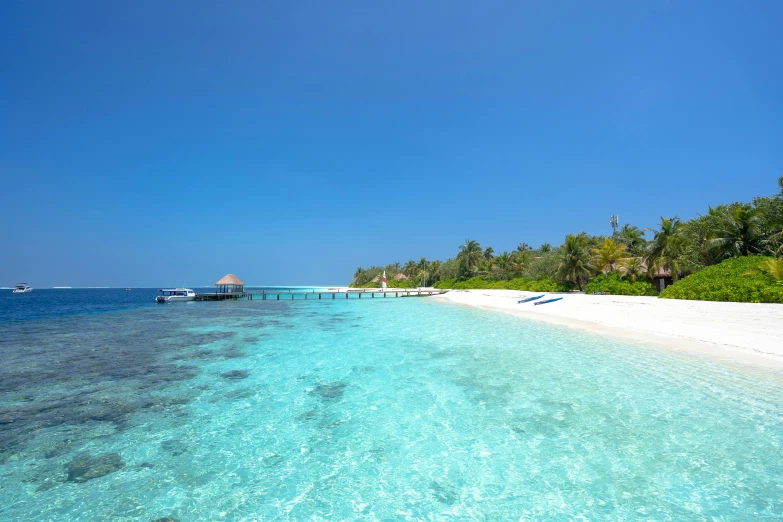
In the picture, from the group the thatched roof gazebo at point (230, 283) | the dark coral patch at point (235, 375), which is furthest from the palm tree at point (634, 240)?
the thatched roof gazebo at point (230, 283)

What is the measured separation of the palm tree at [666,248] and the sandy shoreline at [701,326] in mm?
8453

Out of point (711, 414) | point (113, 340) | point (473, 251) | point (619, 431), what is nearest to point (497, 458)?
point (619, 431)

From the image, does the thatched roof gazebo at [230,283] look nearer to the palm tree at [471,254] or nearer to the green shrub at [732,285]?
the palm tree at [471,254]

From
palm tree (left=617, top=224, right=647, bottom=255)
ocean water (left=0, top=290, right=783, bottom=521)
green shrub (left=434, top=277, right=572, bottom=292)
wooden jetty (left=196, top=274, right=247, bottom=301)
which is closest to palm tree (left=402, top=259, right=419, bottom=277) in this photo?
green shrub (left=434, top=277, right=572, bottom=292)

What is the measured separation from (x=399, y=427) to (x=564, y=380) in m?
4.65

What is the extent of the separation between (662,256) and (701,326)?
1830cm

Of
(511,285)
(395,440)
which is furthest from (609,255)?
(395,440)

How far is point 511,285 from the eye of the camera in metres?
53.4

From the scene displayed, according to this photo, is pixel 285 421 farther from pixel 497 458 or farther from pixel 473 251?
pixel 473 251

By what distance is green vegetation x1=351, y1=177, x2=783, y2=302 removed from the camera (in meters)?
22.2

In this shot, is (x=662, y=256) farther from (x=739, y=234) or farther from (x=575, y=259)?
(x=575, y=259)

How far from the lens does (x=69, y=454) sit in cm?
510

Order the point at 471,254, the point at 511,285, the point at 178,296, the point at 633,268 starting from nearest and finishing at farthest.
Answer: the point at 633,268 < the point at 178,296 < the point at 511,285 < the point at 471,254

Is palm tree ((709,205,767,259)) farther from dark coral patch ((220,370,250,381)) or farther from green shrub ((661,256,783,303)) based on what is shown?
dark coral patch ((220,370,250,381))
